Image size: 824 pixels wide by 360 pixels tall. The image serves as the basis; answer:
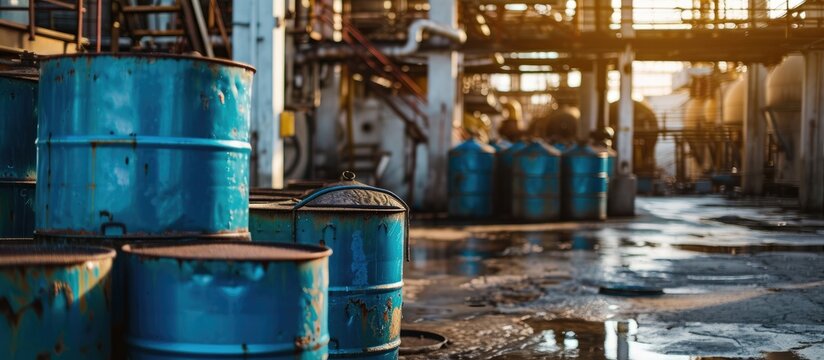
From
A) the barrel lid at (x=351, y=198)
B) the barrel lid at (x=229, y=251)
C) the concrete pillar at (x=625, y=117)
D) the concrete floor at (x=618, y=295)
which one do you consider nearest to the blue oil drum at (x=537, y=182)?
the concrete pillar at (x=625, y=117)

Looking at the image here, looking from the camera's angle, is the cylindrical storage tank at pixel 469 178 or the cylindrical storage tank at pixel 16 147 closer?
the cylindrical storage tank at pixel 16 147

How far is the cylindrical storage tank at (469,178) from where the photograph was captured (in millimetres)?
23000

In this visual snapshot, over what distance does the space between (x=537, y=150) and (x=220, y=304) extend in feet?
62.6

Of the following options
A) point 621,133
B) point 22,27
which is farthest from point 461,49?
point 22,27

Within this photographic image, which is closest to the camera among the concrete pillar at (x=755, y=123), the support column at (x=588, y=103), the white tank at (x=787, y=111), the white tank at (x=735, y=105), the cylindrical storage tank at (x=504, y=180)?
the cylindrical storage tank at (x=504, y=180)

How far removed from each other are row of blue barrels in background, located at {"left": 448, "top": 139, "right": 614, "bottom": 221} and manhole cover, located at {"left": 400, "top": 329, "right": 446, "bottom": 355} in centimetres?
1461

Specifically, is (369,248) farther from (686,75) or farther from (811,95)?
(686,75)

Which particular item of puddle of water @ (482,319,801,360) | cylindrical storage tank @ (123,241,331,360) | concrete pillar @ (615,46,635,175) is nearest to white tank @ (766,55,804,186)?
concrete pillar @ (615,46,635,175)

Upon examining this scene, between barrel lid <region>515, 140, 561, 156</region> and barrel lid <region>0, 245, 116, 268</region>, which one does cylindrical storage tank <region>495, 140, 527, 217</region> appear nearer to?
barrel lid <region>515, 140, 561, 156</region>

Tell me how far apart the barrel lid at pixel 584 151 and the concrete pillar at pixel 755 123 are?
12.5 meters

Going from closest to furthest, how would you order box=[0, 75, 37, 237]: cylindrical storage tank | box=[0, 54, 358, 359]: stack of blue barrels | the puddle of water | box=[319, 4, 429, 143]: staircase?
1. box=[0, 54, 358, 359]: stack of blue barrels
2. box=[0, 75, 37, 237]: cylindrical storage tank
3. the puddle of water
4. box=[319, 4, 429, 143]: staircase

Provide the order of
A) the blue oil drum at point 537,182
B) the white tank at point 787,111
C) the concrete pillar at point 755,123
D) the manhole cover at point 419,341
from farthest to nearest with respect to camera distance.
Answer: the white tank at point 787,111, the concrete pillar at point 755,123, the blue oil drum at point 537,182, the manhole cover at point 419,341

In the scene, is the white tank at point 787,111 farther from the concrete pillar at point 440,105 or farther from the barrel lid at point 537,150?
the concrete pillar at point 440,105

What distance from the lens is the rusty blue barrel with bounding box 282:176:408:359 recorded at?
5973 millimetres
